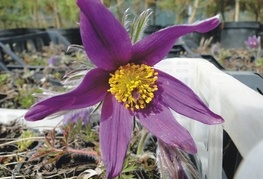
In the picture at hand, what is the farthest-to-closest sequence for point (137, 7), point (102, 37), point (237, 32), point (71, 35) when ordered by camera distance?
point (137, 7) < point (237, 32) < point (71, 35) < point (102, 37)

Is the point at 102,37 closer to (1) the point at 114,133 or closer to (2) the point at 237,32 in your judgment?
(1) the point at 114,133

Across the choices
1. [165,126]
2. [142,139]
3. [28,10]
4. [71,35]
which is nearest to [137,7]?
[71,35]

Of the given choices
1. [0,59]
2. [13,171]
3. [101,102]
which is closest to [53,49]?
[0,59]

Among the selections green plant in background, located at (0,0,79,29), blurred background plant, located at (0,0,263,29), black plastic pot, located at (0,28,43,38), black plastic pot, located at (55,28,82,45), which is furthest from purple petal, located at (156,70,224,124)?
blurred background plant, located at (0,0,263,29)

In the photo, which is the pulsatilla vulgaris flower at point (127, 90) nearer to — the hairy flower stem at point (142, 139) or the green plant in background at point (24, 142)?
the hairy flower stem at point (142, 139)

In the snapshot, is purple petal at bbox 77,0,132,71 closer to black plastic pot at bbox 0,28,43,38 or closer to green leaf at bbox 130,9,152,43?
green leaf at bbox 130,9,152,43

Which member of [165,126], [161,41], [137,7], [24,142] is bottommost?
[24,142]

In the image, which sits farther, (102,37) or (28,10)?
(28,10)
